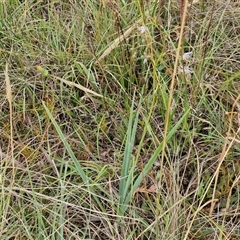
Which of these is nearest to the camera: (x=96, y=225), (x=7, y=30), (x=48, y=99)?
(x=96, y=225)

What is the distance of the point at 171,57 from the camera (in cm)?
146

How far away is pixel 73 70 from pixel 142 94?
0.23m

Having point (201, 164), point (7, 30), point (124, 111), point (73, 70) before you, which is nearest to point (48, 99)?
point (73, 70)

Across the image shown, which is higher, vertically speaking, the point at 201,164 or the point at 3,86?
the point at 3,86

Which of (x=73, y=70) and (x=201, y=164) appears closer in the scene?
(x=201, y=164)

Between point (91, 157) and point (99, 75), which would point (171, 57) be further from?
point (91, 157)

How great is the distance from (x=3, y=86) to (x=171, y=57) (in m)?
0.50

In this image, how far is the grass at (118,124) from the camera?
1124mm

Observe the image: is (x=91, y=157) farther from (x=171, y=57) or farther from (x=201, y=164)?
(x=171, y=57)

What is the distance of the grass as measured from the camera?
1124 millimetres

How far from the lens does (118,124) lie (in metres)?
1.34

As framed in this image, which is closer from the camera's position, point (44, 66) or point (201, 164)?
point (201, 164)

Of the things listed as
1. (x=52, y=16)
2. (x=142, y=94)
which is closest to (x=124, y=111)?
(x=142, y=94)

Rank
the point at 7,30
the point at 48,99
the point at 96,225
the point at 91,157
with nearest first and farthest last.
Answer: the point at 96,225
the point at 91,157
the point at 48,99
the point at 7,30
